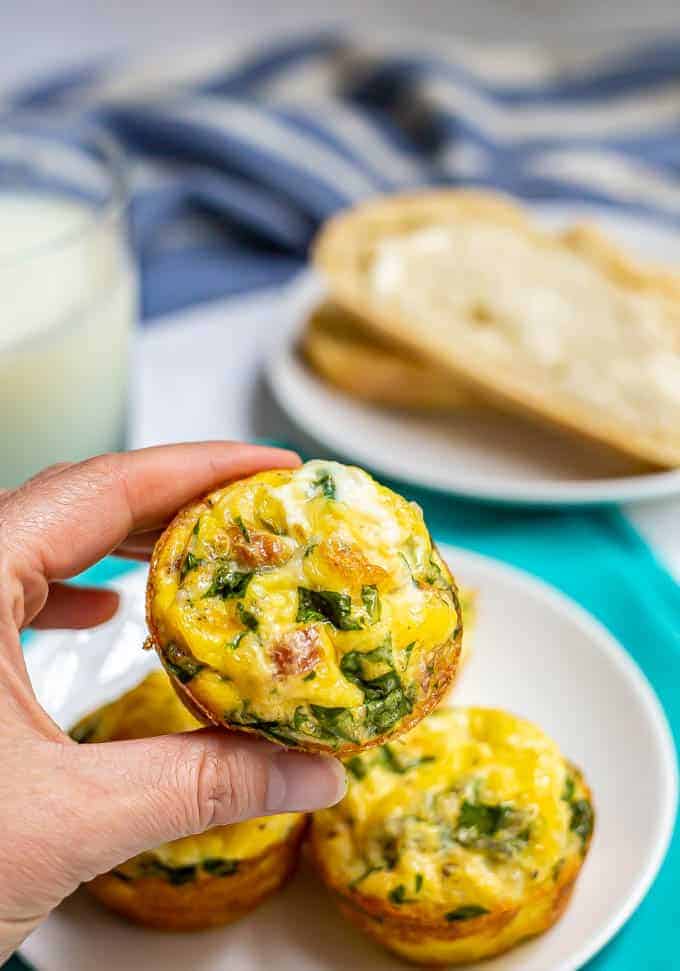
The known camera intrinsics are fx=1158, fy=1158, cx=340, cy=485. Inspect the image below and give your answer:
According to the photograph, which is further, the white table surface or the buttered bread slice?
the white table surface

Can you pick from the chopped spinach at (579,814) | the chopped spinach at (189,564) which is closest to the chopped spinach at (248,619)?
the chopped spinach at (189,564)

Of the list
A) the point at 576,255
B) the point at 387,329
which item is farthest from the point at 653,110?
the point at 387,329

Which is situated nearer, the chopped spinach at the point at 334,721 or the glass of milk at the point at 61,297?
the chopped spinach at the point at 334,721

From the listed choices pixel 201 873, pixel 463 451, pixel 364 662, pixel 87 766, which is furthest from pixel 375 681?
pixel 463 451

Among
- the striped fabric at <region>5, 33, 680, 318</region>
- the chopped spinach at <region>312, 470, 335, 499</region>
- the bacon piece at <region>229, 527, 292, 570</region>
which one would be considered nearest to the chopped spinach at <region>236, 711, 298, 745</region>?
the bacon piece at <region>229, 527, 292, 570</region>

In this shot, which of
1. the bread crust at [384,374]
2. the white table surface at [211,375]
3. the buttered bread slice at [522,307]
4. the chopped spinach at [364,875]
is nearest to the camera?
the chopped spinach at [364,875]

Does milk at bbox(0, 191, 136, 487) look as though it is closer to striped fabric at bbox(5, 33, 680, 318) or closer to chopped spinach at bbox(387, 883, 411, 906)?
striped fabric at bbox(5, 33, 680, 318)

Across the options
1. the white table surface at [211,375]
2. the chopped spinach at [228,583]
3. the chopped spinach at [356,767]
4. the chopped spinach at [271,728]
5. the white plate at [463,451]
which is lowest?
the white table surface at [211,375]

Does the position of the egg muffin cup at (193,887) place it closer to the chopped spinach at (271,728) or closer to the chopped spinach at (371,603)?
the chopped spinach at (271,728)
